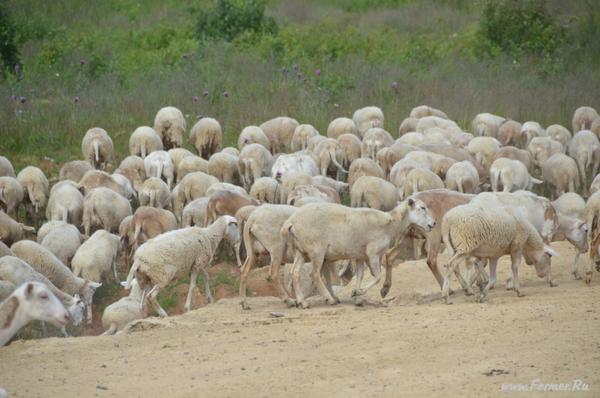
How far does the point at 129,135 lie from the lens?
2467 centimetres

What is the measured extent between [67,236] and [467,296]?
20.3ft

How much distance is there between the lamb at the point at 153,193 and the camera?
18.8 m

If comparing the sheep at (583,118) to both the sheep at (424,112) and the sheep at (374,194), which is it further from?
the sheep at (374,194)

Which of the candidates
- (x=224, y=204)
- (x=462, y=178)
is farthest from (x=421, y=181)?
(x=224, y=204)

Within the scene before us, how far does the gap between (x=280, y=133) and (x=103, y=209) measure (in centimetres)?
689

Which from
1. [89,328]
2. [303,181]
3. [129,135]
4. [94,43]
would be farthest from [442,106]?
[89,328]

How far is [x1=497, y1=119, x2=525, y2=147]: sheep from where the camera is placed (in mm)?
24016

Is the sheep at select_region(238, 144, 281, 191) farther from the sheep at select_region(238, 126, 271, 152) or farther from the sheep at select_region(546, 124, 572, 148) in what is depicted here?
the sheep at select_region(546, 124, 572, 148)

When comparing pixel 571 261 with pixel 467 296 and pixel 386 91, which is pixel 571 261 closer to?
pixel 467 296

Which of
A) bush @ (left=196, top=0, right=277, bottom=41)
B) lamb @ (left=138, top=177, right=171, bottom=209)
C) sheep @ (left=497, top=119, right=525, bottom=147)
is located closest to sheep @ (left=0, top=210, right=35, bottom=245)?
lamb @ (left=138, top=177, right=171, bottom=209)

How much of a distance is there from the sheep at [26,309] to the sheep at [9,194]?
8626 millimetres

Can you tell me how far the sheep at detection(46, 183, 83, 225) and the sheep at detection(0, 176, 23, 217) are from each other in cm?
77

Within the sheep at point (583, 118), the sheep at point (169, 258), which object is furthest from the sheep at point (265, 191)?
the sheep at point (583, 118)

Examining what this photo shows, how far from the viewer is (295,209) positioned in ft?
46.0
